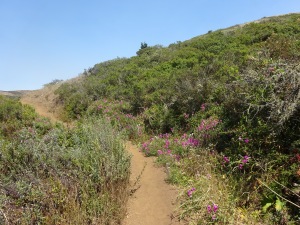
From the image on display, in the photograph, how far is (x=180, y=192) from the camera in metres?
5.73

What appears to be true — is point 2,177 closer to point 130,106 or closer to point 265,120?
point 265,120

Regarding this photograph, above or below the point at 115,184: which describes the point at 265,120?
above

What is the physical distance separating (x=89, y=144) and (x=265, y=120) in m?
3.52

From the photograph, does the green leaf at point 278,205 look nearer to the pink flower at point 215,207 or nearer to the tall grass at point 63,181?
the pink flower at point 215,207

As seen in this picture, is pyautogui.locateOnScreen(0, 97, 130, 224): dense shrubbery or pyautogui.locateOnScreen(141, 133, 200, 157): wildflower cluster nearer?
pyautogui.locateOnScreen(0, 97, 130, 224): dense shrubbery

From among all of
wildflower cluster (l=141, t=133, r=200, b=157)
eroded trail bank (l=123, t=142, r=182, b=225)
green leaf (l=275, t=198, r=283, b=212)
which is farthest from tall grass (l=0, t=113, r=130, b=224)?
green leaf (l=275, t=198, r=283, b=212)

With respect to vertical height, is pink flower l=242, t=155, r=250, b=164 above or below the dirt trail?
above

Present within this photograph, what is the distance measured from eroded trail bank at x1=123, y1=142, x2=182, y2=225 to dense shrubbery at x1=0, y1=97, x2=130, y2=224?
31 centimetres

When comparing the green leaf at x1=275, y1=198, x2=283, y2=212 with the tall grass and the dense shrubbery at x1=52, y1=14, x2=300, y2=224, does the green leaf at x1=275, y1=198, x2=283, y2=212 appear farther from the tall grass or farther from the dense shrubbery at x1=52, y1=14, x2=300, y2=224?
the tall grass

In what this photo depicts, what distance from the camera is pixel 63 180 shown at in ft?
16.1

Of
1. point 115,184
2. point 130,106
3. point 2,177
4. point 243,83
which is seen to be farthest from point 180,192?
point 130,106

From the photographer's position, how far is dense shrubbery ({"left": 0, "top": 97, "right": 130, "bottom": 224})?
14.7 feet

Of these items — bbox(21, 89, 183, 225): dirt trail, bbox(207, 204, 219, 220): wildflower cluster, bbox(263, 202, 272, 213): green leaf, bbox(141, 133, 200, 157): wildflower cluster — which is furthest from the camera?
bbox(141, 133, 200, 157): wildflower cluster

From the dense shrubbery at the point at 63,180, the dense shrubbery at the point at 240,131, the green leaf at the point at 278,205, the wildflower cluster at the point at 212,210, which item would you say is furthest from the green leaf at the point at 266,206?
the dense shrubbery at the point at 63,180
